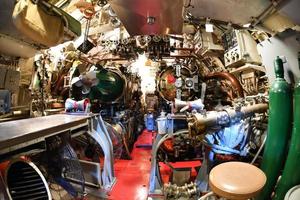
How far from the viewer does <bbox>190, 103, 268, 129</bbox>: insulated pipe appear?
2.93m

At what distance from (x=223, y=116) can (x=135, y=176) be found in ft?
9.82

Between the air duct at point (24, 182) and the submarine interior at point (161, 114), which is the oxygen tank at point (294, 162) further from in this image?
the air duct at point (24, 182)

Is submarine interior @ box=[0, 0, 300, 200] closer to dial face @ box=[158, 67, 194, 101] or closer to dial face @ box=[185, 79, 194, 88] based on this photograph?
dial face @ box=[185, 79, 194, 88]

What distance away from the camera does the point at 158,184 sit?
4.11 m

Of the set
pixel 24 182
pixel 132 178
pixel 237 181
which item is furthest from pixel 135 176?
pixel 237 181

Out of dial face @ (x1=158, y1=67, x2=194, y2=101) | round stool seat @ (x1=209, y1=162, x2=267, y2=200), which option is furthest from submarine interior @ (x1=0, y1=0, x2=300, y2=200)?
dial face @ (x1=158, y1=67, x2=194, y2=101)

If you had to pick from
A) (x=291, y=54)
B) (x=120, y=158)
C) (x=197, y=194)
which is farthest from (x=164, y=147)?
(x=291, y=54)

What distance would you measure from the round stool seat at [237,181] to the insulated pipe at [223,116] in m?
0.97

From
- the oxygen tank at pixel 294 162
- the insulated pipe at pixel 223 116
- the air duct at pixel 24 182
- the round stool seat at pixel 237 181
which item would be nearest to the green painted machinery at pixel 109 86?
the insulated pipe at pixel 223 116

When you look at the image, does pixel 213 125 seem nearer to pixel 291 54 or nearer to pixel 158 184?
pixel 291 54

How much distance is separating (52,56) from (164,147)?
4302 millimetres

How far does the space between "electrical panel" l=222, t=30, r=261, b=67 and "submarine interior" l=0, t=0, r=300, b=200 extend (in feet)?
0.08

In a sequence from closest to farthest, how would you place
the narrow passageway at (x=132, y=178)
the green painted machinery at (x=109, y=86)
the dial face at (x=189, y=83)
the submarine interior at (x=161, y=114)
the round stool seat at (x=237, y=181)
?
the round stool seat at (x=237, y=181) → the submarine interior at (x=161, y=114) → the narrow passageway at (x=132, y=178) → the green painted machinery at (x=109, y=86) → the dial face at (x=189, y=83)

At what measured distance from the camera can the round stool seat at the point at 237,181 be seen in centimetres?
167
